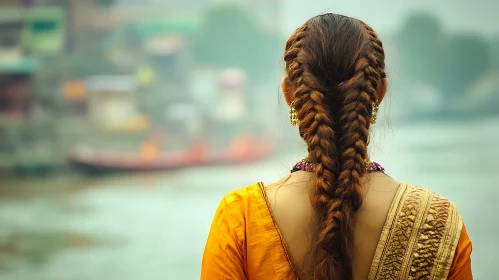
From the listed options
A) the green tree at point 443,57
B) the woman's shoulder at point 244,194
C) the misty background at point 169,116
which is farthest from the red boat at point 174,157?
the woman's shoulder at point 244,194

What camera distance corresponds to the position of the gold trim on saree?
73 centimetres

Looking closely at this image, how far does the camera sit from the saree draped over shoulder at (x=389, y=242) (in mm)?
731

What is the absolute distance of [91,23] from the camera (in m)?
4.33

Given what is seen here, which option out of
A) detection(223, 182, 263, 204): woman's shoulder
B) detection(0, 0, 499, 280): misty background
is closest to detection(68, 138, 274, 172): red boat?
detection(0, 0, 499, 280): misty background

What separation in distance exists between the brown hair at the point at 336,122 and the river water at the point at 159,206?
3224 millimetres

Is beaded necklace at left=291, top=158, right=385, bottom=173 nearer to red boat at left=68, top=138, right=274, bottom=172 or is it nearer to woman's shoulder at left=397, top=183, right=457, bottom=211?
woman's shoulder at left=397, top=183, right=457, bottom=211

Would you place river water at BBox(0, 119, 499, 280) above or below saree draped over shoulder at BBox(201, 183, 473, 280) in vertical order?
above

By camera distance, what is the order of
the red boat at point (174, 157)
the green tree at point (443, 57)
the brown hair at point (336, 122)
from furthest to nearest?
1. the red boat at point (174, 157)
2. the green tree at point (443, 57)
3. the brown hair at point (336, 122)

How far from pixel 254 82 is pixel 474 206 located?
1655 millimetres

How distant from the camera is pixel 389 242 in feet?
2.39

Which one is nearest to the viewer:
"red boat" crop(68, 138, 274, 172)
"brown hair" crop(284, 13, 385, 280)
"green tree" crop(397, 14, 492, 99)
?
"brown hair" crop(284, 13, 385, 280)

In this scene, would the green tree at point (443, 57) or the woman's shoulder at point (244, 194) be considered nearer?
the woman's shoulder at point (244, 194)

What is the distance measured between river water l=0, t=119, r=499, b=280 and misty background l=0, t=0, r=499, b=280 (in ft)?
0.03

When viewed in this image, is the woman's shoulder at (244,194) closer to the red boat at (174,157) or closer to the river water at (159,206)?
the river water at (159,206)
